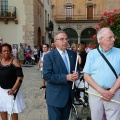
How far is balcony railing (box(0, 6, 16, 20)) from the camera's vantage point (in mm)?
23297

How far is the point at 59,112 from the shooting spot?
3.96 meters

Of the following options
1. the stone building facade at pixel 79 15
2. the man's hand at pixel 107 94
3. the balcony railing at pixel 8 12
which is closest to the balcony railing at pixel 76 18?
the stone building facade at pixel 79 15

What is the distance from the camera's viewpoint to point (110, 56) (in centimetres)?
346

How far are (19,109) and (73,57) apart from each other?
56.0 inches

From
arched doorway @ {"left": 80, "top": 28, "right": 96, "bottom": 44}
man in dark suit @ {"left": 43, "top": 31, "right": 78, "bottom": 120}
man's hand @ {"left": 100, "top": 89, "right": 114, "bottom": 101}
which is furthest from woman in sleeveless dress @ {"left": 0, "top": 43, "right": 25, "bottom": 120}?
arched doorway @ {"left": 80, "top": 28, "right": 96, "bottom": 44}

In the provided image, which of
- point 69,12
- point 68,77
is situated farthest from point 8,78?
point 69,12

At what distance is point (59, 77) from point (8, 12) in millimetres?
20675

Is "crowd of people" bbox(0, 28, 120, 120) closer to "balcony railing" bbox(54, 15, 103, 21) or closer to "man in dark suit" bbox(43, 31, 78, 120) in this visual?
"man in dark suit" bbox(43, 31, 78, 120)

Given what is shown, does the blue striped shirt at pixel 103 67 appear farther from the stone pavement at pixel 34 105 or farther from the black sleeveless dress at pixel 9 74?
the stone pavement at pixel 34 105

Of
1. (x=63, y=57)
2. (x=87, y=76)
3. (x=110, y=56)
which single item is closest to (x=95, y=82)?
(x=87, y=76)

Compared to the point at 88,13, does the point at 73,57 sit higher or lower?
lower

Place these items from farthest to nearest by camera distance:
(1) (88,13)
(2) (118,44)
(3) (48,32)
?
(1) (88,13) → (3) (48,32) → (2) (118,44)

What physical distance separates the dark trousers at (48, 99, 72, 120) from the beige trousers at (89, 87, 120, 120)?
52cm

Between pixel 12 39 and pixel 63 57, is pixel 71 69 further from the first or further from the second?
pixel 12 39
